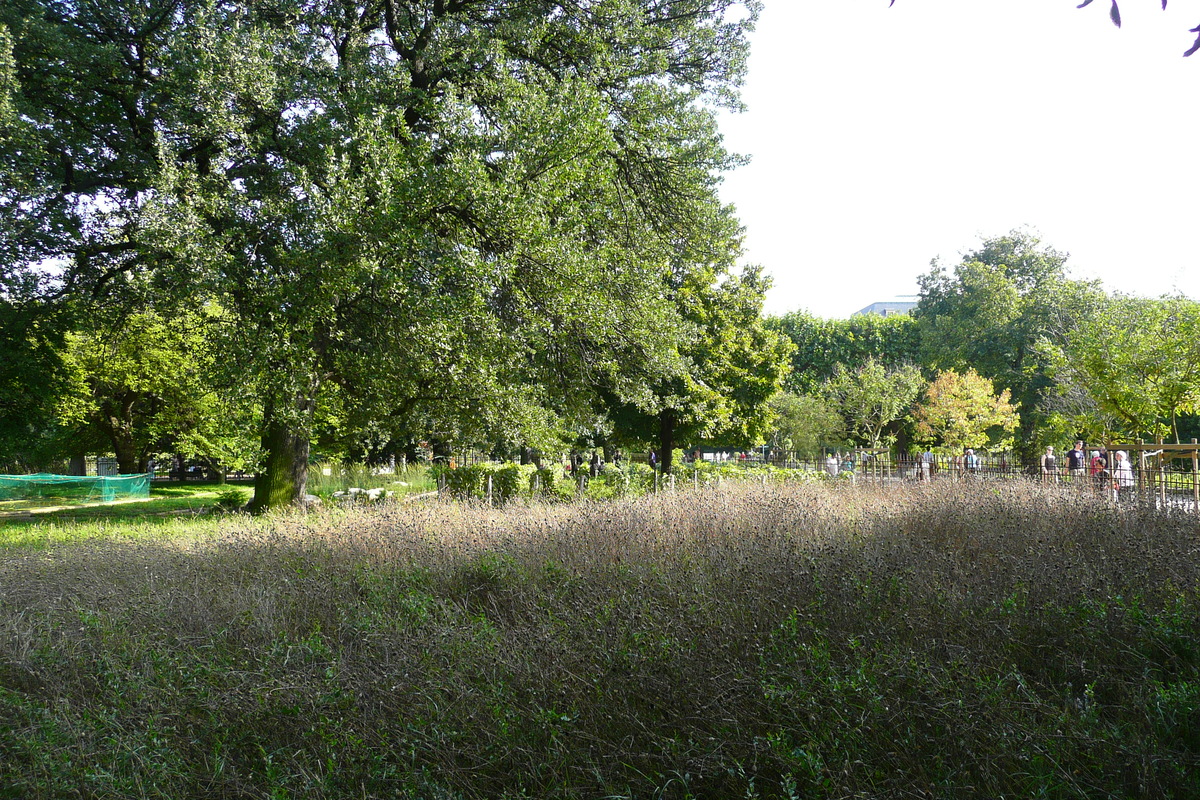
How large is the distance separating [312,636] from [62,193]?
35.0 feet

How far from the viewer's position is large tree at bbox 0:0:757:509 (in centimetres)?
965

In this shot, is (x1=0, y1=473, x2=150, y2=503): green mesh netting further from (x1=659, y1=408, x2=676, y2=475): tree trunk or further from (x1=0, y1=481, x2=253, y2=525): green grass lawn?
(x1=659, y1=408, x2=676, y2=475): tree trunk

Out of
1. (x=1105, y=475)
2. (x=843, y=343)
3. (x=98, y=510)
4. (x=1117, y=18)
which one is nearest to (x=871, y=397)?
(x=843, y=343)

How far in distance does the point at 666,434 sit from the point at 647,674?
15408 millimetres

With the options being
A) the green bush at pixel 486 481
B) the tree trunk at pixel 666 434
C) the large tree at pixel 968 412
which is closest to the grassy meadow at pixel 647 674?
the green bush at pixel 486 481

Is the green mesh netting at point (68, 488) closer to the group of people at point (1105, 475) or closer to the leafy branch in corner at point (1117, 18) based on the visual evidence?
the group of people at point (1105, 475)

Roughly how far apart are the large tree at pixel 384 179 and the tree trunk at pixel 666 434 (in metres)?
5.32

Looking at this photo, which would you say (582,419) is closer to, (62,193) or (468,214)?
(468,214)

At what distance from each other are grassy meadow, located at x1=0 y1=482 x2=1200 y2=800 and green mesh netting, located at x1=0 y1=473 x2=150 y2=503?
1823 cm

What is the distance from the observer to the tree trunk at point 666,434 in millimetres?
18234

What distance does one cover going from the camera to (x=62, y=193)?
458 inches

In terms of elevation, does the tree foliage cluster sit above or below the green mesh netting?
above

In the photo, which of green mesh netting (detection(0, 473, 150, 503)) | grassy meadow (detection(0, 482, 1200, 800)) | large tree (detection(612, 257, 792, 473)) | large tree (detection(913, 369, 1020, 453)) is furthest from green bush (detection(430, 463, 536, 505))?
large tree (detection(913, 369, 1020, 453))

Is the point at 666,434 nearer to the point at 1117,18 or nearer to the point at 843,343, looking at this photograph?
the point at 1117,18
